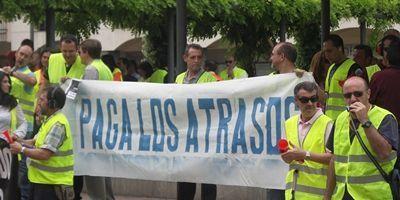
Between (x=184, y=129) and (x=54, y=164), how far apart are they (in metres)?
1.51

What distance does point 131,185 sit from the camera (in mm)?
12672

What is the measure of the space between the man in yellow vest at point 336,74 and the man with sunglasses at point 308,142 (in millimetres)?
2258

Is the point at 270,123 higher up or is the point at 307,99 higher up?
the point at 307,99

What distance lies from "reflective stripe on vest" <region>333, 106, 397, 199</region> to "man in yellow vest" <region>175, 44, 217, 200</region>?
328 centimetres

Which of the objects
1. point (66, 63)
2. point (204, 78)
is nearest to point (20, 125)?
point (66, 63)

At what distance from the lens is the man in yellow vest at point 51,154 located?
8273 mm

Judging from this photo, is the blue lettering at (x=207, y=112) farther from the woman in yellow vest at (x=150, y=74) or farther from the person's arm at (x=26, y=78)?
the woman in yellow vest at (x=150, y=74)

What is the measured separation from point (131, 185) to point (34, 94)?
2227 mm

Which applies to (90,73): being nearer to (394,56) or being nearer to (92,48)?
(92,48)

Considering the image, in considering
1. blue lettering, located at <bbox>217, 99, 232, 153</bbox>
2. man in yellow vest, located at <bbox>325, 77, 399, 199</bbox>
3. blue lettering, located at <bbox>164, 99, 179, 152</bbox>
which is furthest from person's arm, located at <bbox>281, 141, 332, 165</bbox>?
blue lettering, located at <bbox>164, 99, 179, 152</bbox>

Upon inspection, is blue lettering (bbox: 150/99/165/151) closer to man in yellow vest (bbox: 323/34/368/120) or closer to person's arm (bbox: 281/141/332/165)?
man in yellow vest (bbox: 323/34/368/120)

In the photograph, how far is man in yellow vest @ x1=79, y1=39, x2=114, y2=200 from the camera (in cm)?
989

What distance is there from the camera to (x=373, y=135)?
598 cm

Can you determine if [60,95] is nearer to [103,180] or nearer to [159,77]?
[103,180]
